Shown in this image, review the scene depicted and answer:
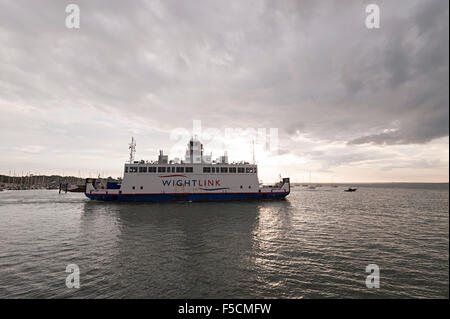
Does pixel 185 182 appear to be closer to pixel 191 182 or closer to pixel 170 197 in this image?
pixel 191 182

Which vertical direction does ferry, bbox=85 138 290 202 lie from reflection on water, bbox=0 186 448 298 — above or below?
above

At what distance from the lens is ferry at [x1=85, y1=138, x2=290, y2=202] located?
4181 centimetres

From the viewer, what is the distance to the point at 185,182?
42.9 metres

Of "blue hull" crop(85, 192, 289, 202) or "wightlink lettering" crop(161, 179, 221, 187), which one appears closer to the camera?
"blue hull" crop(85, 192, 289, 202)

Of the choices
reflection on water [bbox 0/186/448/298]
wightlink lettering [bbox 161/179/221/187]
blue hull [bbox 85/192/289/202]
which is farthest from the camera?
wightlink lettering [bbox 161/179/221/187]

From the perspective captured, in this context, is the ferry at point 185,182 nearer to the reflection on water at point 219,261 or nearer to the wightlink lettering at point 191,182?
the wightlink lettering at point 191,182

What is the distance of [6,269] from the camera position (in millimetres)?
10797

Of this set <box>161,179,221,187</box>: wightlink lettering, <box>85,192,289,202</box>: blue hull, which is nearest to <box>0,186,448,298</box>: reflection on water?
<box>85,192,289,202</box>: blue hull

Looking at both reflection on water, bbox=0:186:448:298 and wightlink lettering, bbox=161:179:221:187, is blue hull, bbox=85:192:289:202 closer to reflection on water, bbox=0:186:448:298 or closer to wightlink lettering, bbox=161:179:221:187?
wightlink lettering, bbox=161:179:221:187

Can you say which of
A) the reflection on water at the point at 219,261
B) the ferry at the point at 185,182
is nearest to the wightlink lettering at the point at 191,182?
the ferry at the point at 185,182

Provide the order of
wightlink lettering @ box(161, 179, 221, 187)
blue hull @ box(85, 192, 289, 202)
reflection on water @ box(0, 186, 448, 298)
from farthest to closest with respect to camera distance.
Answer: wightlink lettering @ box(161, 179, 221, 187)
blue hull @ box(85, 192, 289, 202)
reflection on water @ box(0, 186, 448, 298)
